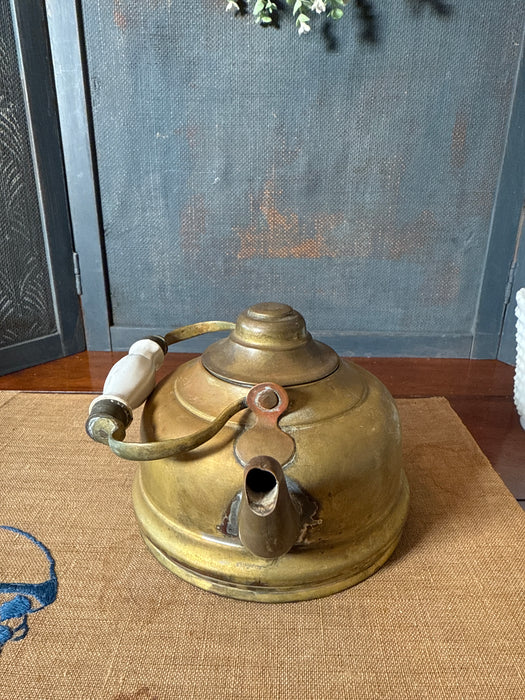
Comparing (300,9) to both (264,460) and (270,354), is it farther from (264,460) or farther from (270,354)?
(264,460)

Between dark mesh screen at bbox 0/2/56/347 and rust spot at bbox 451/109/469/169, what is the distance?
1.24 m

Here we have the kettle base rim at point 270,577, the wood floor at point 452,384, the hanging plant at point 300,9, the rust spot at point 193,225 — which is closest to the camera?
Answer: the kettle base rim at point 270,577

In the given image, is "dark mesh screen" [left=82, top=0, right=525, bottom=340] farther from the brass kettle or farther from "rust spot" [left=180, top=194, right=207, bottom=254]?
the brass kettle

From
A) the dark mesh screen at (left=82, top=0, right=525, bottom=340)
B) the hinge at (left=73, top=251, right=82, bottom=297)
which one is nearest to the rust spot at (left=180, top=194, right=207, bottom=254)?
the dark mesh screen at (left=82, top=0, right=525, bottom=340)

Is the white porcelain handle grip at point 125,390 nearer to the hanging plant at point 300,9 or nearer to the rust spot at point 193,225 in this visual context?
the rust spot at point 193,225

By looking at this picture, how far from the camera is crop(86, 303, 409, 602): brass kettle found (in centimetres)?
65

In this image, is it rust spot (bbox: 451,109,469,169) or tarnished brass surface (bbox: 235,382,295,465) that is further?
rust spot (bbox: 451,109,469,169)

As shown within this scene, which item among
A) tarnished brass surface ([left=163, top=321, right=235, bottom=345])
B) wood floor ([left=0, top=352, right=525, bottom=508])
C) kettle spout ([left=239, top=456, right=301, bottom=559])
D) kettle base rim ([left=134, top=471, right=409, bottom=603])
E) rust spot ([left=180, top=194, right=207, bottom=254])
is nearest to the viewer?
kettle spout ([left=239, top=456, right=301, bottom=559])

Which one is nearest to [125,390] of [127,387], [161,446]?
[127,387]

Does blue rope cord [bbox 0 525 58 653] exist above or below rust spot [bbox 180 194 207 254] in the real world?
below

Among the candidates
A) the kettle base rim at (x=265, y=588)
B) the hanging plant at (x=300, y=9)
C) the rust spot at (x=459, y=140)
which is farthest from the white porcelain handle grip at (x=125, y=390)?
the rust spot at (x=459, y=140)

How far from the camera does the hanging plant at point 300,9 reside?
4.27ft

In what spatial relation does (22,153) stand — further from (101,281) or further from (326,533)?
(326,533)

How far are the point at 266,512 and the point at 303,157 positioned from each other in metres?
1.24
